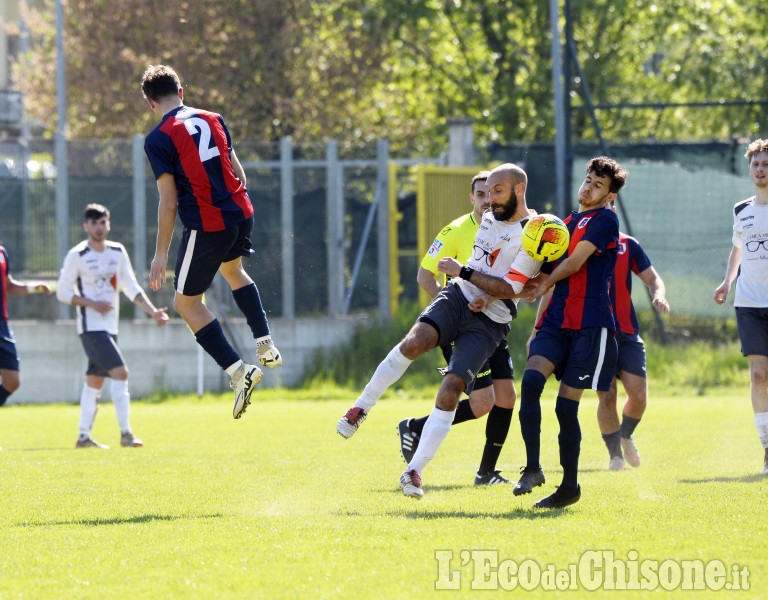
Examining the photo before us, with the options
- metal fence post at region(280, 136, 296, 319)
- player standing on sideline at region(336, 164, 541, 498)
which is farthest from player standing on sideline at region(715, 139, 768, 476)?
metal fence post at region(280, 136, 296, 319)

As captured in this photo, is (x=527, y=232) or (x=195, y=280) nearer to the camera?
(x=527, y=232)

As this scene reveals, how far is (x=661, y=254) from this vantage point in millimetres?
18297

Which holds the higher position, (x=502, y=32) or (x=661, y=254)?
(x=502, y=32)

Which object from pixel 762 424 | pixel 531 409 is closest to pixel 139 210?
pixel 762 424

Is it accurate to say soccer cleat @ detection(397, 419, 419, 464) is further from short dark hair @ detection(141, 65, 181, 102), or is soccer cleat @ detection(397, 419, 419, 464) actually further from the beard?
short dark hair @ detection(141, 65, 181, 102)

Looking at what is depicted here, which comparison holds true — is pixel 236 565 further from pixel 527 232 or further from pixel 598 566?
pixel 527 232

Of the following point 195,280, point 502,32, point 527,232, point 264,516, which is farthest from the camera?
point 502,32

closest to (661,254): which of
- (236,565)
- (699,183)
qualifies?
(699,183)

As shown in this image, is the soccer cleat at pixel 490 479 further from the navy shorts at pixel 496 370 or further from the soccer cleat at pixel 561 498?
the soccer cleat at pixel 561 498

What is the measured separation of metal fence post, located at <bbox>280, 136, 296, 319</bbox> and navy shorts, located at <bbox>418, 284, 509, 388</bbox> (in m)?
11.2

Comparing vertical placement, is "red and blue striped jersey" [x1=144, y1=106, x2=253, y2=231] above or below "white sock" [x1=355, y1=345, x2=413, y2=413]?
above

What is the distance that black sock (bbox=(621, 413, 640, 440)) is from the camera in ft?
29.2

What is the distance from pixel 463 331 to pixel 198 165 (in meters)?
1.92

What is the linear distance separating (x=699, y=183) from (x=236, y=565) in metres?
14.9
